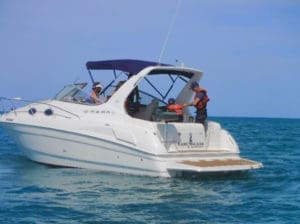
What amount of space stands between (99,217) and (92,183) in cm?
318

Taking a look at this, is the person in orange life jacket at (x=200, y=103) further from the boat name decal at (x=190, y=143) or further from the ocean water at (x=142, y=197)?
the ocean water at (x=142, y=197)

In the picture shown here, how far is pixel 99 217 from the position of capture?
9.25m

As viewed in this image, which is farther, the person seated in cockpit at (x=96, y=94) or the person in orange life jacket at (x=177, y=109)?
the person seated in cockpit at (x=96, y=94)

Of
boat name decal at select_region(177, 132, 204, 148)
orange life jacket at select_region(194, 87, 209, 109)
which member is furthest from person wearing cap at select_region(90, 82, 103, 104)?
orange life jacket at select_region(194, 87, 209, 109)

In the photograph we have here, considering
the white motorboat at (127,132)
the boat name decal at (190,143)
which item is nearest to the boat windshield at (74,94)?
the white motorboat at (127,132)

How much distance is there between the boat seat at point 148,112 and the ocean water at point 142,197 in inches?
72.8

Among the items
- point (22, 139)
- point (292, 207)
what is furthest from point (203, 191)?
point (22, 139)

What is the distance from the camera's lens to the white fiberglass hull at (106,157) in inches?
508

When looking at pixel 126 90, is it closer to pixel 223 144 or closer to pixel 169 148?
pixel 169 148

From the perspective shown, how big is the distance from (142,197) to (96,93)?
4841 millimetres

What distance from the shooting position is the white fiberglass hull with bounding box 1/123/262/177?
42.3 feet

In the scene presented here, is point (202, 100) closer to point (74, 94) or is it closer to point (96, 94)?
point (96, 94)

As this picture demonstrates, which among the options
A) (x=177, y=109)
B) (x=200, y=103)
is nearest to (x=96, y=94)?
(x=177, y=109)

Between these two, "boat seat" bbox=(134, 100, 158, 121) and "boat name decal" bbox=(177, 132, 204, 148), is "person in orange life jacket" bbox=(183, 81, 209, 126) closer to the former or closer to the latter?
"boat name decal" bbox=(177, 132, 204, 148)
